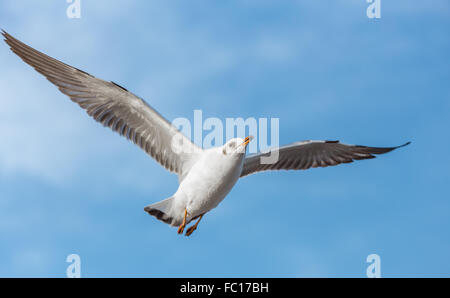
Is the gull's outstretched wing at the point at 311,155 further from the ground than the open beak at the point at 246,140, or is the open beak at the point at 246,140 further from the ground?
the gull's outstretched wing at the point at 311,155

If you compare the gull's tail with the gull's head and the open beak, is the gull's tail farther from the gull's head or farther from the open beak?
the open beak

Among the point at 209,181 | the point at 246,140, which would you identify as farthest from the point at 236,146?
the point at 209,181

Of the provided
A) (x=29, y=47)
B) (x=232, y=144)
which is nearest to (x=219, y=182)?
(x=232, y=144)

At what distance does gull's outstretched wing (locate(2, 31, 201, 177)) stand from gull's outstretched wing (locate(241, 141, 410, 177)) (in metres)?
1.41

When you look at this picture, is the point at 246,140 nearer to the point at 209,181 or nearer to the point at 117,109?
the point at 209,181

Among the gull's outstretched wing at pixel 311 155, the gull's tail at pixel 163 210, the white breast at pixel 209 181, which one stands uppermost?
the gull's outstretched wing at pixel 311 155

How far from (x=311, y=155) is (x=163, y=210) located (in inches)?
134

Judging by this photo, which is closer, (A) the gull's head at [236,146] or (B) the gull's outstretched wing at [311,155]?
(A) the gull's head at [236,146]

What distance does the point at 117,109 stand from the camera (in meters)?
10.7

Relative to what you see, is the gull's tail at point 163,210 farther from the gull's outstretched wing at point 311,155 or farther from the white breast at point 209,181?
the gull's outstretched wing at point 311,155

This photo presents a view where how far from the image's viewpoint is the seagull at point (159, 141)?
32.4 feet

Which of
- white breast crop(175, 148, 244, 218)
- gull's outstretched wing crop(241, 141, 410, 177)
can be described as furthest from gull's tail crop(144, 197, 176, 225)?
gull's outstretched wing crop(241, 141, 410, 177)

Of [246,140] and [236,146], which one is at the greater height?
[246,140]

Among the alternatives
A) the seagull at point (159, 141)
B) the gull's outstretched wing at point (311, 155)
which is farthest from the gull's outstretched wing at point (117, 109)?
the gull's outstretched wing at point (311, 155)
